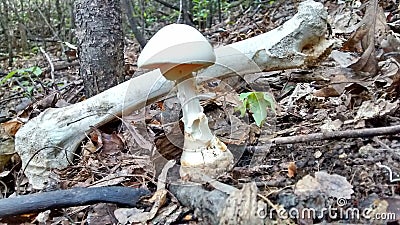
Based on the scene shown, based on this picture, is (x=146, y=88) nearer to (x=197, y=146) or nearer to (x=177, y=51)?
(x=197, y=146)

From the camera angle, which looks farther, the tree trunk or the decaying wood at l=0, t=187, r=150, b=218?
the tree trunk

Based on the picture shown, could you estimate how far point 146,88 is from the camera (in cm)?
227

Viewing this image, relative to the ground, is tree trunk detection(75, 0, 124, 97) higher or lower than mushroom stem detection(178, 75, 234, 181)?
higher

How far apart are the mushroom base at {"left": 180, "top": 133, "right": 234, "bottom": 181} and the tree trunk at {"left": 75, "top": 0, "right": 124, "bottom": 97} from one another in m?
1.16

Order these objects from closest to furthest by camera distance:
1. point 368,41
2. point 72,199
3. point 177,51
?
1. point 177,51
2. point 72,199
3. point 368,41

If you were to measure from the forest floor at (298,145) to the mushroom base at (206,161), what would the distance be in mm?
45

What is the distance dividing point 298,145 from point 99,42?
1.40m

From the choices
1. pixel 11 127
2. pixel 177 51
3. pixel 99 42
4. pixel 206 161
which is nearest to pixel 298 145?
pixel 206 161

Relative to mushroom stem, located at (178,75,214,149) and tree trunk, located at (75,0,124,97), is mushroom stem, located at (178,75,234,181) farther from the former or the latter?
tree trunk, located at (75,0,124,97)

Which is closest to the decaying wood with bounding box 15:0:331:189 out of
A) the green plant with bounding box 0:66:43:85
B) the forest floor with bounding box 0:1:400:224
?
the forest floor with bounding box 0:1:400:224

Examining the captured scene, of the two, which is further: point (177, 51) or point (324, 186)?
point (177, 51)

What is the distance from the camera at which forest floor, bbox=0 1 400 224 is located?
1.39 metres

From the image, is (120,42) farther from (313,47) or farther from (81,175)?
(313,47)

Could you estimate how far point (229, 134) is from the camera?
6.80ft
